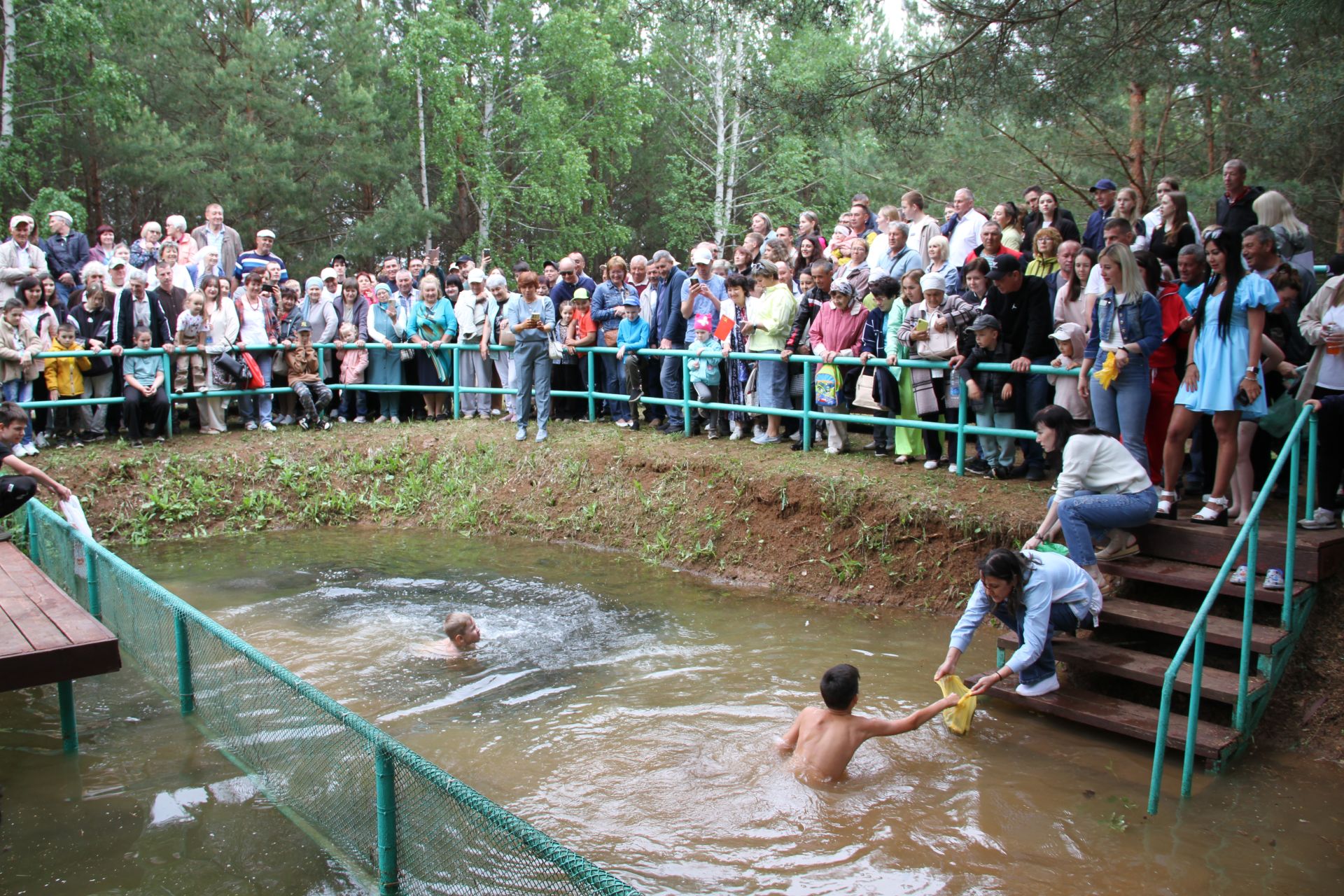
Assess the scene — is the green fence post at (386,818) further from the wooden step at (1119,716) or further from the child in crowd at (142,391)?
the child in crowd at (142,391)

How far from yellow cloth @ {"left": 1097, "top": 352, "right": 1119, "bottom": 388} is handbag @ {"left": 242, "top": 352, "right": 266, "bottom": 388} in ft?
34.7

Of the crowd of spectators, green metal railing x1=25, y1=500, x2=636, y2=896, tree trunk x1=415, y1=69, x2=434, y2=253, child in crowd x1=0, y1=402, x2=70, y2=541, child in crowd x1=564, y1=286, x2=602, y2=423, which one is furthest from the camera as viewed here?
tree trunk x1=415, y1=69, x2=434, y2=253

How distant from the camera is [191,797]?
222 inches

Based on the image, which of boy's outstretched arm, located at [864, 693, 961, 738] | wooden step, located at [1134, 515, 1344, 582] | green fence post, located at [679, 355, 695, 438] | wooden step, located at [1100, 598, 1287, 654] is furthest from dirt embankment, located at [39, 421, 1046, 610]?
boy's outstretched arm, located at [864, 693, 961, 738]

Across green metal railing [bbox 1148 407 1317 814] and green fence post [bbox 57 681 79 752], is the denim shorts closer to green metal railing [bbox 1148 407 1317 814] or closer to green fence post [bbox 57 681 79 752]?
green metal railing [bbox 1148 407 1317 814]

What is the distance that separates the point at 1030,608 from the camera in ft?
Result: 21.2

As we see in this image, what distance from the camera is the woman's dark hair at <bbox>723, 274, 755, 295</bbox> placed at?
1224 centimetres

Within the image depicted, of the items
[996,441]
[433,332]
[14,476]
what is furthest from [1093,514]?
[433,332]

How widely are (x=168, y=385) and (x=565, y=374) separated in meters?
4.89

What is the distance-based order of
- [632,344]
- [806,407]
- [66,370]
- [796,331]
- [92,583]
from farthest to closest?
[632,344], [66,370], [796,331], [806,407], [92,583]

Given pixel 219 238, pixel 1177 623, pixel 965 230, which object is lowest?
pixel 1177 623

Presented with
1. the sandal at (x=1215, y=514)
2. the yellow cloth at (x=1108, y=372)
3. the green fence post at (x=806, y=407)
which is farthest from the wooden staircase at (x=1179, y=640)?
the green fence post at (x=806, y=407)

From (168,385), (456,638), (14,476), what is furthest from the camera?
(168,385)

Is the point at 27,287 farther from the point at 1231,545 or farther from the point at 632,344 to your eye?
the point at 1231,545
